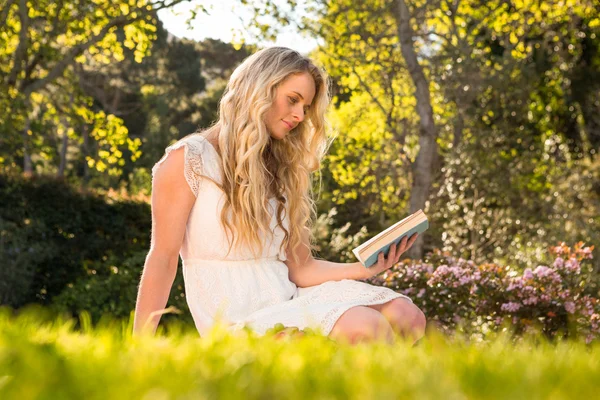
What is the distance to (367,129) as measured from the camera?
1602 cm

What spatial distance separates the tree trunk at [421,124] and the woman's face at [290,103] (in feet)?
27.8

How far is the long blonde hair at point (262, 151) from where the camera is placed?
3588 mm

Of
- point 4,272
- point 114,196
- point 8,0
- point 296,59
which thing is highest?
point 8,0

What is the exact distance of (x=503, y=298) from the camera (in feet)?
23.8

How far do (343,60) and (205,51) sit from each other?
1117 inches

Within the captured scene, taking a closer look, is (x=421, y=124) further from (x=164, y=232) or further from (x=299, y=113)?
(x=164, y=232)

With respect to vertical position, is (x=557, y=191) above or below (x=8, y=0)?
below

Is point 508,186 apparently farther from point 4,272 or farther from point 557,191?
point 4,272

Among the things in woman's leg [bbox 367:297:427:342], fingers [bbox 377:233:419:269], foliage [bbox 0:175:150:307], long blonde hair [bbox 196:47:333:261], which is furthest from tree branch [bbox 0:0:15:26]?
woman's leg [bbox 367:297:427:342]

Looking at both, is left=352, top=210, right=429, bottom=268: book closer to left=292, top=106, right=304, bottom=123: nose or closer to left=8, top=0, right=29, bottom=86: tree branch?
left=292, top=106, right=304, bottom=123: nose

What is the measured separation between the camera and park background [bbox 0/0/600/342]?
1123 cm

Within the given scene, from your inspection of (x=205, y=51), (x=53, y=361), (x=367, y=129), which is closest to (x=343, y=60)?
(x=367, y=129)

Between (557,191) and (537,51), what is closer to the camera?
(557,191)

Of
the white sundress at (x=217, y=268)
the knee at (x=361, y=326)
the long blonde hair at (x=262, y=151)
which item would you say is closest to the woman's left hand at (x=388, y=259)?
the white sundress at (x=217, y=268)
